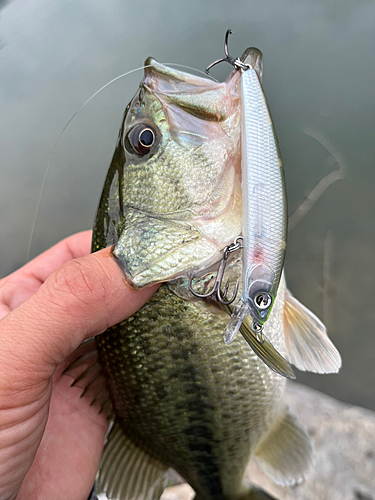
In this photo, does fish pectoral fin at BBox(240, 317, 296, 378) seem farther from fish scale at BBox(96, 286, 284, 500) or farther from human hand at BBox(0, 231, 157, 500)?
human hand at BBox(0, 231, 157, 500)

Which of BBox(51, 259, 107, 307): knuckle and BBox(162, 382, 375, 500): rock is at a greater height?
BBox(51, 259, 107, 307): knuckle

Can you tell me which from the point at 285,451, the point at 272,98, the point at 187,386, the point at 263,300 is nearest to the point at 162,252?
the point at 263,300

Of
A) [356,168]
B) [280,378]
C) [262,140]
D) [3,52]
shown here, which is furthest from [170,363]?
[3,52]

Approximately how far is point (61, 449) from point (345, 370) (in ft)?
5.27

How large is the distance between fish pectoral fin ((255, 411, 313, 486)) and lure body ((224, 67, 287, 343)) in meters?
0.75

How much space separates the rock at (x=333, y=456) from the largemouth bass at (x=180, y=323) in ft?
2.88

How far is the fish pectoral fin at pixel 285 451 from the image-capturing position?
1194 mm

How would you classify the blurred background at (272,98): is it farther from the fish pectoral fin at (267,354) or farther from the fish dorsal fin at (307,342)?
the fish pectoral fin at (267,354)

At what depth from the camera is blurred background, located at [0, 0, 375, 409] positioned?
1713 millimetres

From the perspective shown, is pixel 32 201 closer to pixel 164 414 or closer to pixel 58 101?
pixel 58 101

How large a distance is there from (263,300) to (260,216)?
Result: 0.19 meters

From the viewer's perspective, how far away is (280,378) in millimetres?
1066

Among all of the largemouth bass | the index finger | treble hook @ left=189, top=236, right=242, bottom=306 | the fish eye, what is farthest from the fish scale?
the index finger

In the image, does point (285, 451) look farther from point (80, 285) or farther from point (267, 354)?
point (80, 285)
